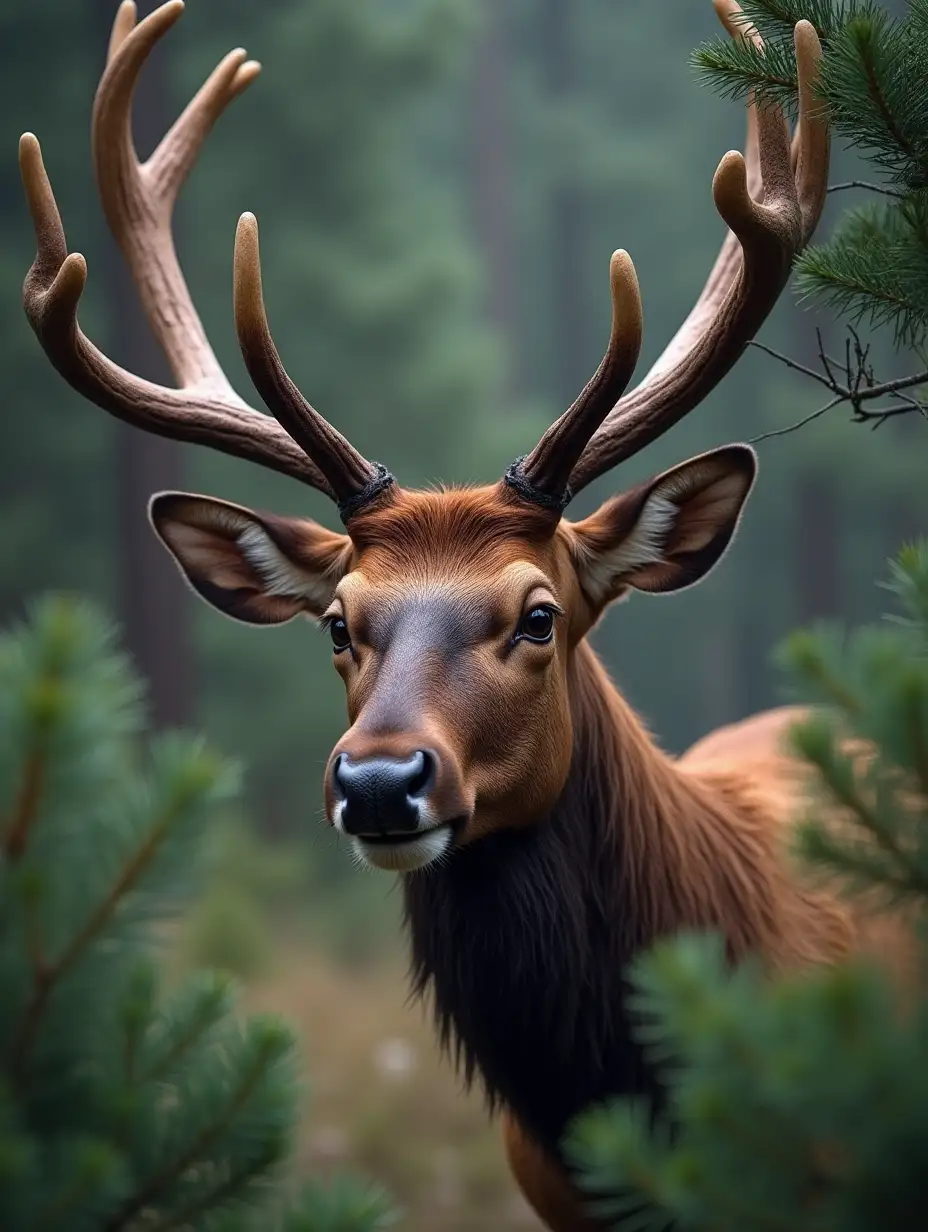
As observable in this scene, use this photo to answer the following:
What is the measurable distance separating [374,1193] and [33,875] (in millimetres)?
606

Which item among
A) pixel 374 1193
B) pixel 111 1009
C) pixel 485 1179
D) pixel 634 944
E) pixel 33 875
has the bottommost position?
pixel 485 1179

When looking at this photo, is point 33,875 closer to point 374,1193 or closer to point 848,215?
point 374,1193

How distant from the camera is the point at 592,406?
3.62 metres

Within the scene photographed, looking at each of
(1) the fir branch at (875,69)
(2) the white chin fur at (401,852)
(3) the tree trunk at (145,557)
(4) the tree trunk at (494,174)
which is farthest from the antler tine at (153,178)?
(4) the tree trunk at (494,174)

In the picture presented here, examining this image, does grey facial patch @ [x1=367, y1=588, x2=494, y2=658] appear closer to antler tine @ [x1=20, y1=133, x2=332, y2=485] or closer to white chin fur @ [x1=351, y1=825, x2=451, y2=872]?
white chin fur @ [x1=351, y1=825, x2=451, y2=872]

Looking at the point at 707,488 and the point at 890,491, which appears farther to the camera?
the point at 890,491

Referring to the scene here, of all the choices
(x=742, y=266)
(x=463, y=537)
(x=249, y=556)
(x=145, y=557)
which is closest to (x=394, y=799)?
(x=463, y=537)

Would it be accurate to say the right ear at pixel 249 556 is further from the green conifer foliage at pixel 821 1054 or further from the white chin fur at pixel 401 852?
the green conifer foliage at pixel 821 1054

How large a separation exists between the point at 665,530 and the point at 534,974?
125 centimetres

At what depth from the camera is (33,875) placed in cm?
164

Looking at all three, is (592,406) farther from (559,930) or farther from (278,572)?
(559,930)

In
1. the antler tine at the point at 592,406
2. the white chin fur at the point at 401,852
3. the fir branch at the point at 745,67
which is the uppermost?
the fir branch at the point at 745,67

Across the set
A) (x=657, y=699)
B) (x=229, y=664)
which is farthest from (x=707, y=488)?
(x=657, y=699)

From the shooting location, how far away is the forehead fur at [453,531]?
11.9 feet
